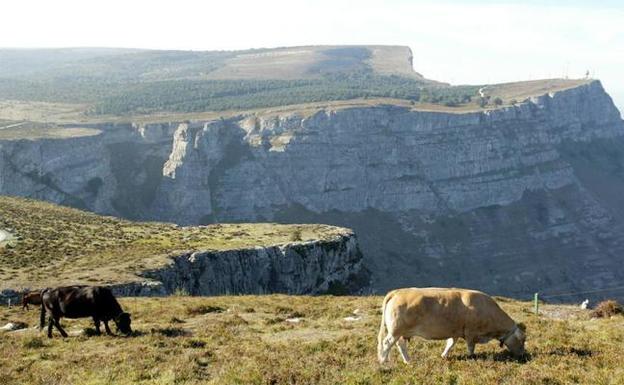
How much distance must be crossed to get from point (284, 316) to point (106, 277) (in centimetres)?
2443

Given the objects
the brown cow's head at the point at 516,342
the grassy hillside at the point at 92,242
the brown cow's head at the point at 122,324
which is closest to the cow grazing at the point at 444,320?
the brown cow's head at the point at 516,342

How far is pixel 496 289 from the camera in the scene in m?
156

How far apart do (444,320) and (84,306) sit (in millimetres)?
13336

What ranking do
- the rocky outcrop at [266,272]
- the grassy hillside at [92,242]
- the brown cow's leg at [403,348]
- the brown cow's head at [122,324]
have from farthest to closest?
the rocky outcrop at [266,272], the grassy hillside at [92,242], the brown cow's head at [122,324], the brown cow's leg at [403,348]

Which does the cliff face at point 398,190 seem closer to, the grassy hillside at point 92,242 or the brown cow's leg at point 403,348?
the grassy hillside at point 92,242

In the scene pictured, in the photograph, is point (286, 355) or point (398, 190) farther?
point (398, 190)

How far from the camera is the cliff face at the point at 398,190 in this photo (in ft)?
539

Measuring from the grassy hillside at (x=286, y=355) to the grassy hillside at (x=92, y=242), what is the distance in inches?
850

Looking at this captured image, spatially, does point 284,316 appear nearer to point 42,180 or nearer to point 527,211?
point 42,180

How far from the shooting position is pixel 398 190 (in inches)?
7141

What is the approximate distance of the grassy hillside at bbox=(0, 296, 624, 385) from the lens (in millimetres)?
18000

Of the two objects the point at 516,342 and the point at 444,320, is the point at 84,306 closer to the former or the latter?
the point at 444,320

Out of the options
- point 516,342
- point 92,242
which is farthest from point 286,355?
point 92,242

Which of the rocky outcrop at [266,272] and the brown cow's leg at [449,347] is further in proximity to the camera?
the rocky outcrop at [266,272]
